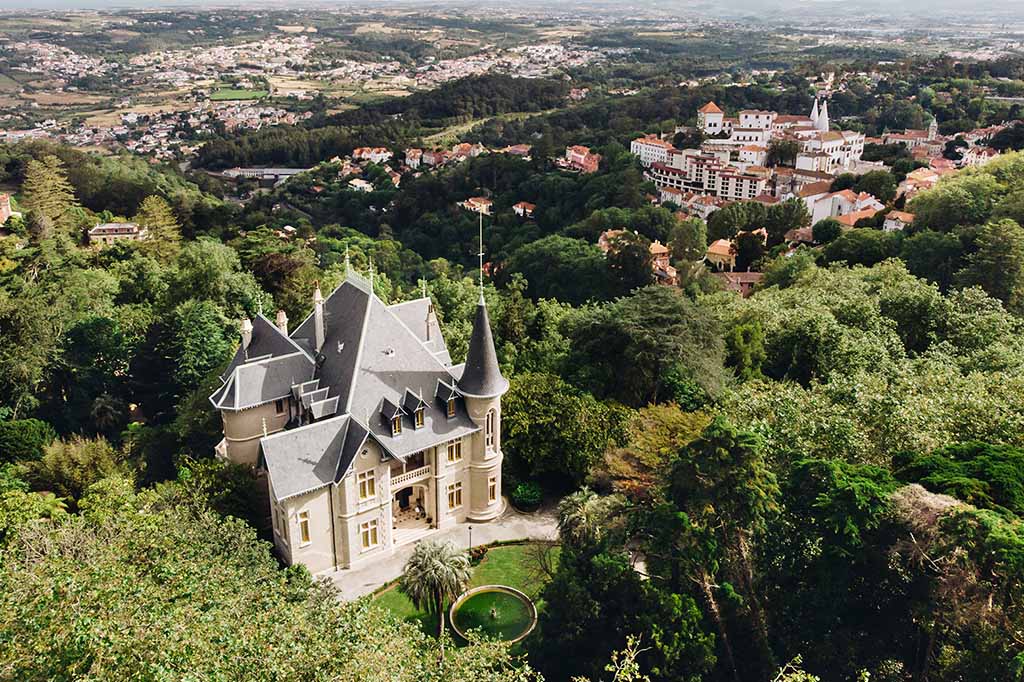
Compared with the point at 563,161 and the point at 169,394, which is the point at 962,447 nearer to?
the point at 169,394

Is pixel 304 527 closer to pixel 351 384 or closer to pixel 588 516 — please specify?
pixel 351 384

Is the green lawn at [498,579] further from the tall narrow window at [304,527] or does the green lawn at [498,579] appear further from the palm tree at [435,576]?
the tall narrow window at [304,527]

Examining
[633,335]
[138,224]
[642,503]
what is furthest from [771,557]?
[138,224]

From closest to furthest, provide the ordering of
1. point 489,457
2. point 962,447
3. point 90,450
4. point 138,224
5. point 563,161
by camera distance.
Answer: point 962,447
point 489,457
point 90,450
point 138,224
point 563,161

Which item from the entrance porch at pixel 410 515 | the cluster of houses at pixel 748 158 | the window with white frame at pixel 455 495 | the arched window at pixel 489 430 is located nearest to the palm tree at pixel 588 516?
the arched window at pixel 489 430

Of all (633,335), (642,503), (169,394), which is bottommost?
(169,394)

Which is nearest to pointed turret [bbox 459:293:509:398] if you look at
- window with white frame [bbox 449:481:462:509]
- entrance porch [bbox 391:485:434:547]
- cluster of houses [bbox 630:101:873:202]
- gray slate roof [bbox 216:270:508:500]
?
gray slate roof [bbox 216:270:508:500]

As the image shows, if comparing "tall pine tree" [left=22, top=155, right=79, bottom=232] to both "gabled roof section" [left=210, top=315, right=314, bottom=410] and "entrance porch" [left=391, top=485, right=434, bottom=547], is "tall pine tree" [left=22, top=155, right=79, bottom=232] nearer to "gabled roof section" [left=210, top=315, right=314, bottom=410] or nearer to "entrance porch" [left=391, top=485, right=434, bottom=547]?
"gabled roof section" [left=210, top=315, right=314, bottom=410]
